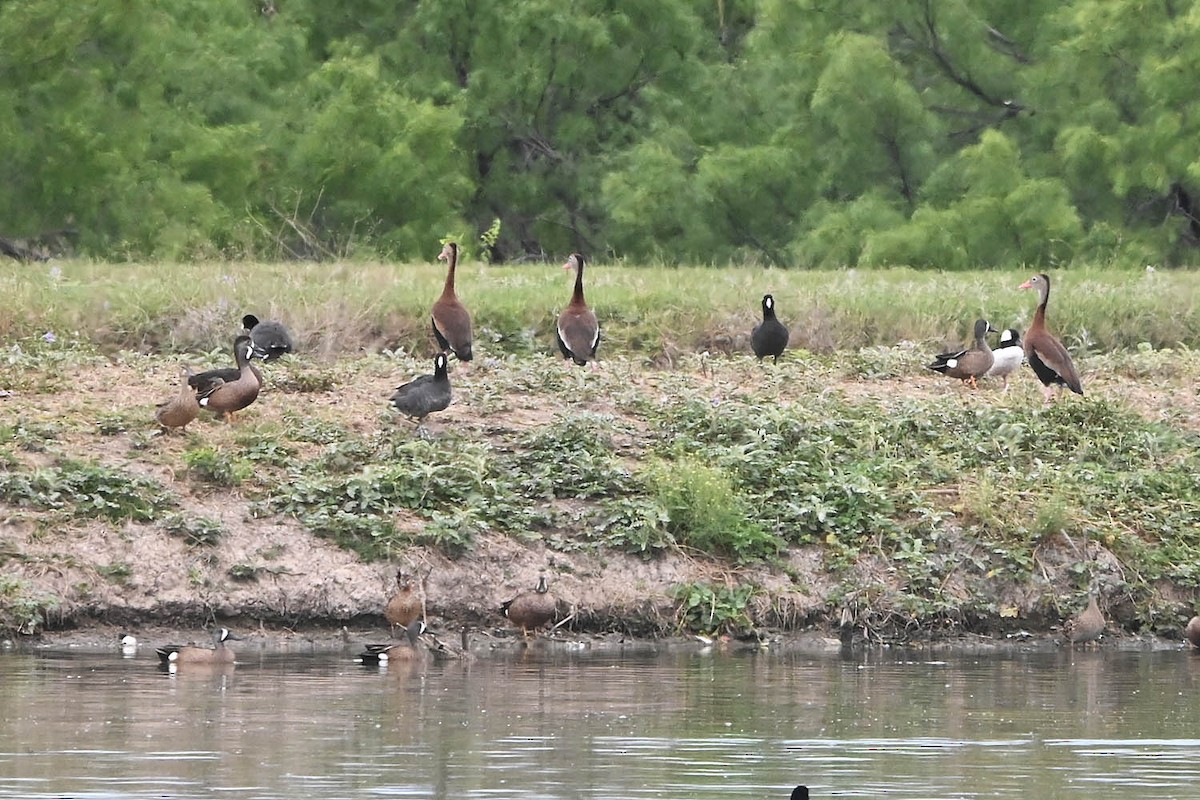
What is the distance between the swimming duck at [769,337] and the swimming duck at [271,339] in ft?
12.7

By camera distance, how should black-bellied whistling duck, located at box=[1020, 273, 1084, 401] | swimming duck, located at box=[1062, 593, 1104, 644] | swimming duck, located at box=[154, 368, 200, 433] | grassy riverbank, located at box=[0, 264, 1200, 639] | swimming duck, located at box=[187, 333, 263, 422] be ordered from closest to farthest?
grassy riverbank, located at box=[0, 264, 1200, 639], swimming duck, located at box=[1062, 593, 1104, 644], swimming duck, located at box=[154, 368, 200, 433], swimming duck, located at box=[187, 333, 263, 422], black-bellied whistling duck, located at box=[1020, 273, 1084, 401]

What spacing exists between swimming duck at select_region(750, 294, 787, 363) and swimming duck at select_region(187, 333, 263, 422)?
479cm

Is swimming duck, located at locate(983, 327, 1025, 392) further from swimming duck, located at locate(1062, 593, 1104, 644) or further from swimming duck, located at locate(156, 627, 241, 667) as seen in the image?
swimming duck, located at locate(156, 627, 241, 667)

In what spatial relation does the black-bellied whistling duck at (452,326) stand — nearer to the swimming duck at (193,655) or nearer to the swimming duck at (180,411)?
the swimming duck at (180,411)

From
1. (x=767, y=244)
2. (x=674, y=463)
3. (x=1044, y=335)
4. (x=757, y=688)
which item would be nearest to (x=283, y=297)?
(x=674, y=463)

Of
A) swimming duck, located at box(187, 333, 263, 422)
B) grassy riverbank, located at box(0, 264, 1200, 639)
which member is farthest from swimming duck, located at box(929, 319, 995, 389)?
swimming duck, located at box(187, 333, 263, 422)

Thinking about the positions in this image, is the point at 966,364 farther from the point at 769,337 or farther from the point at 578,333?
the point at 578,333

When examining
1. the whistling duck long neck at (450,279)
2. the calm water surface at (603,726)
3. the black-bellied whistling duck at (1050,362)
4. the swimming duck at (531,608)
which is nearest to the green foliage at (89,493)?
the calm water surface at (603,726)

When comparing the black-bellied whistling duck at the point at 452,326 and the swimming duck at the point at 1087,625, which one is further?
the black-bellied whistling duck at the point at 452,326

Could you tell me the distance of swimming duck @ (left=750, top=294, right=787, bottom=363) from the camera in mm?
18781

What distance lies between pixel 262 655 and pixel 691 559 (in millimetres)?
3006

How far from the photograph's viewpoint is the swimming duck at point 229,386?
15.7 metres

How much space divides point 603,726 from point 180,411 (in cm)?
569

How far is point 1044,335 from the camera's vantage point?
17.6 m
